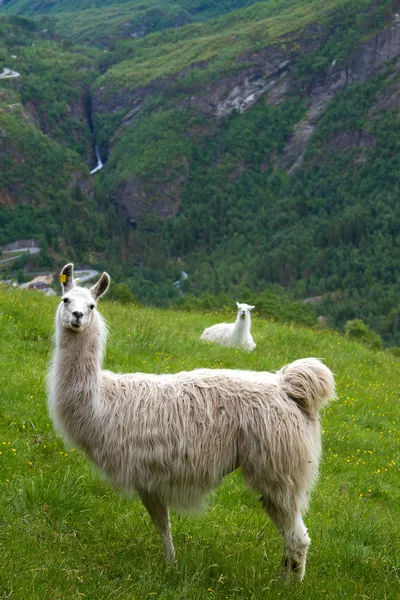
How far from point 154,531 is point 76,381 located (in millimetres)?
1709

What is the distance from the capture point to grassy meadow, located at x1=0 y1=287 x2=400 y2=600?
17.7 ft

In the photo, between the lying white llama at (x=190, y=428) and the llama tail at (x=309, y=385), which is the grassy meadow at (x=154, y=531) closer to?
the lying white llama at (x=190, y=428)

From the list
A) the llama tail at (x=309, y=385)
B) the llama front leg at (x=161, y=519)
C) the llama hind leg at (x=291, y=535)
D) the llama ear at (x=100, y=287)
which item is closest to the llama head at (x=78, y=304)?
the llama ear at (x=100, y=287)

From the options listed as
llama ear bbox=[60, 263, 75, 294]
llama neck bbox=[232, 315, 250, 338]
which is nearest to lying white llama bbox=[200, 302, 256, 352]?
llama neck bbox=[232, 315, 250, 338]

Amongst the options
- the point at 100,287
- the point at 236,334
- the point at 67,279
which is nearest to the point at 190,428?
the point at 100,287

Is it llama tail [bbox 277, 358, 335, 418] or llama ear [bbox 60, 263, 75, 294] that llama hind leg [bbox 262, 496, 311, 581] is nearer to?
llama tail [bbox 277, 358, 335, 418]

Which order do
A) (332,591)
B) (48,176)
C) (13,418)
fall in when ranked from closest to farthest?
(332,591) < (13,418) < (48,176)

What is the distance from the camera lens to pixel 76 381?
620 centimetres

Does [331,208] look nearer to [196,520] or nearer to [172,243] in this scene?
[172,243]

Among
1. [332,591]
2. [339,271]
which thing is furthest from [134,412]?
[339,271]

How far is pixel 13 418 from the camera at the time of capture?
8.34 metres

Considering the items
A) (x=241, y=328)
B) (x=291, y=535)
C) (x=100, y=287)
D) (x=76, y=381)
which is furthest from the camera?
(x=241, y=328)

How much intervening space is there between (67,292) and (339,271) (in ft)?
471

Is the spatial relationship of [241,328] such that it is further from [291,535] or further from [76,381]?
[291,535]
